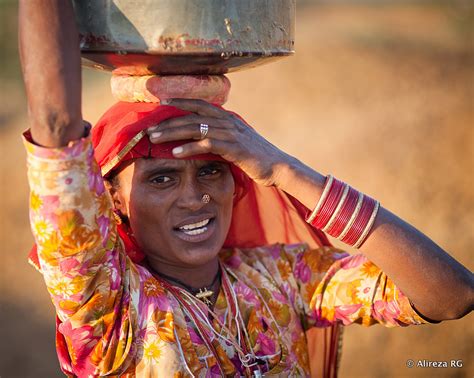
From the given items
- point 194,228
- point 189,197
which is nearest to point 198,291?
point 194,228

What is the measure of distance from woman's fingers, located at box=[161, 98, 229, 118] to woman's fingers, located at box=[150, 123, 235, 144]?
48mm

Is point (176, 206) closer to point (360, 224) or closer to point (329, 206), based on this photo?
point (329, 206)

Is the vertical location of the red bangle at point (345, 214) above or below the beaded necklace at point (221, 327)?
above

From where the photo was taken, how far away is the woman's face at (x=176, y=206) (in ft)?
8.36

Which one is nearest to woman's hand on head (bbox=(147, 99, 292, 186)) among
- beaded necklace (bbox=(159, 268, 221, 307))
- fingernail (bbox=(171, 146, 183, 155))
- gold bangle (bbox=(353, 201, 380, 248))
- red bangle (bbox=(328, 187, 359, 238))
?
fingernail (bbox=(171, 146, 183, 155))

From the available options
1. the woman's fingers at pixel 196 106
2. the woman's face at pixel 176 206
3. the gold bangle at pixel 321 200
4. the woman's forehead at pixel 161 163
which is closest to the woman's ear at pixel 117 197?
the woman's face at pixel 176 206

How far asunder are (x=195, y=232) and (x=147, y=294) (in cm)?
29

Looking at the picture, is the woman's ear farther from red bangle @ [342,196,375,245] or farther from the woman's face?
red bangle @ [342,196,375,245]

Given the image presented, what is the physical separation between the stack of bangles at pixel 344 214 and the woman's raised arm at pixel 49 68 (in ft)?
3.03

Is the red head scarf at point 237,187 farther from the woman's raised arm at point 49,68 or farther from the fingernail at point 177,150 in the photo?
the woman's raised arm at point 49,68

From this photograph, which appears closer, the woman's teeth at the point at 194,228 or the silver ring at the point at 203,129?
the silver ring at the point at 203,129

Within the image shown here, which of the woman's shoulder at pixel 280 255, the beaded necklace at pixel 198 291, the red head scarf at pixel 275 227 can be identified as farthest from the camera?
the red head scarf at pixel 275 227

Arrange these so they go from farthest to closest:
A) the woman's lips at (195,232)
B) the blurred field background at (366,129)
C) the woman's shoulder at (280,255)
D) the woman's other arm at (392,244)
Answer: the blurred field background at (366,129), the woman's shoulder at (280,255), the woman's lips at (195,232), the woman's other arm at (392,244)

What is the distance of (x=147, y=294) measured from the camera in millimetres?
2445
